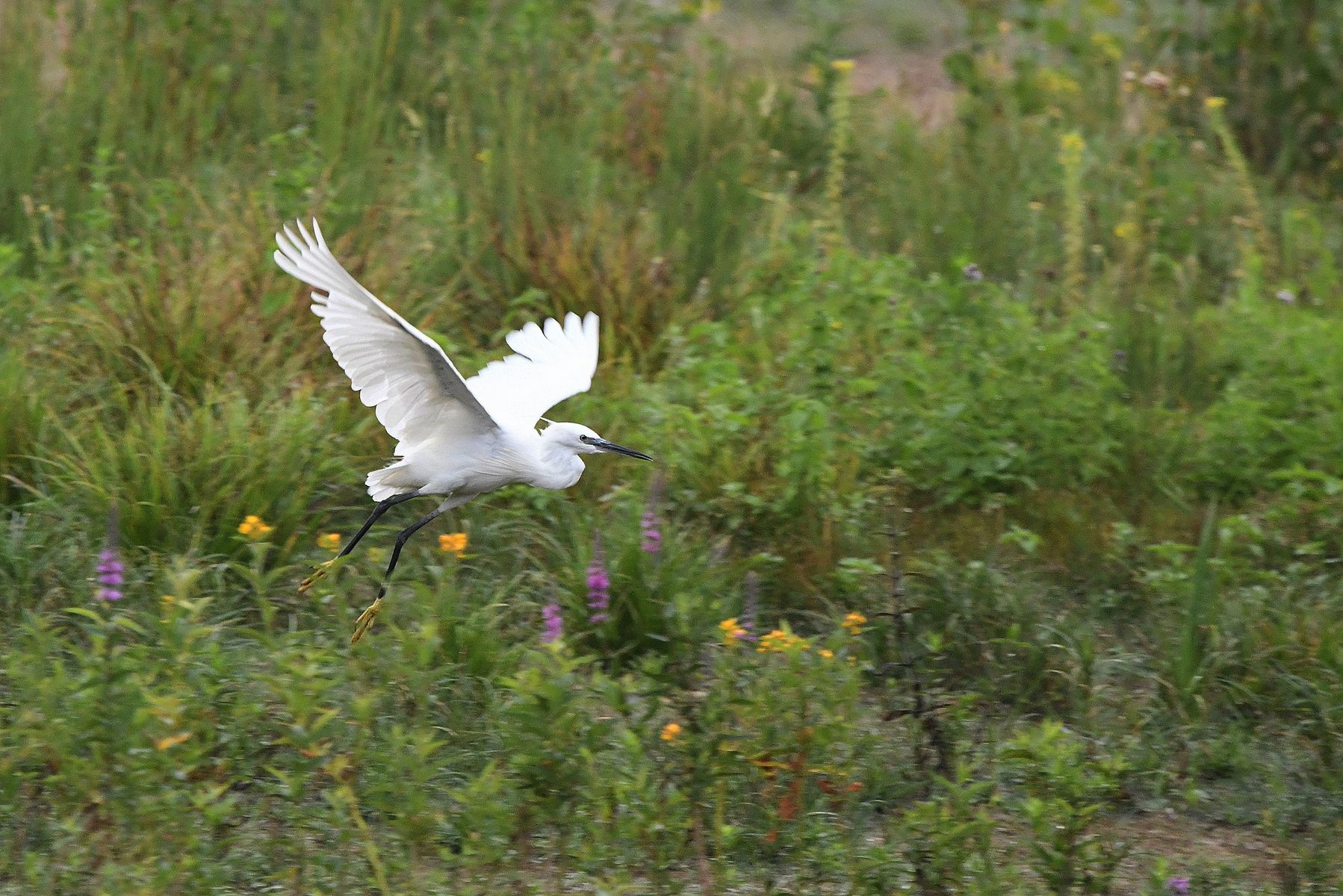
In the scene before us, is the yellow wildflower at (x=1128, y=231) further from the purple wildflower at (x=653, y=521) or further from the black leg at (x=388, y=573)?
the black leg at (x=388, y=573)

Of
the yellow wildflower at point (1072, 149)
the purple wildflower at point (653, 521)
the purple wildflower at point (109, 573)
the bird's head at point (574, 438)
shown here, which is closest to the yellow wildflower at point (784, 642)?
the purple wildflower at point (653, 521)

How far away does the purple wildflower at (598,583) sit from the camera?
416 cm

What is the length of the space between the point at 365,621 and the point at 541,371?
1.04m

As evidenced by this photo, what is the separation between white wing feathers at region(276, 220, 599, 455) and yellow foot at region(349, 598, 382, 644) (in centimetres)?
49

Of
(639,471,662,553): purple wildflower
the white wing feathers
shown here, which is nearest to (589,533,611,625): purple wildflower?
(639,471,662,553): purple wildflower

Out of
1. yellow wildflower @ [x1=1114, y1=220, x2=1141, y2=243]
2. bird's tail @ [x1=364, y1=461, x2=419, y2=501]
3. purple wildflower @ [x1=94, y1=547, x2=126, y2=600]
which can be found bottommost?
yellow wildflower @ [x1=1114, y1=220, x2=1141, y2=243]

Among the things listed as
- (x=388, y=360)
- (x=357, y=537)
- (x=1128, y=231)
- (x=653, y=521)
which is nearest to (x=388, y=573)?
(x=357, y=537)

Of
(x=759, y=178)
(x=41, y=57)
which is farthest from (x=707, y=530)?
(x=41, y=57)

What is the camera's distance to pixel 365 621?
4.29m

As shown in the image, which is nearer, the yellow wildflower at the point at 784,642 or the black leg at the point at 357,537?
the yellow wildflower at the point at 784,642

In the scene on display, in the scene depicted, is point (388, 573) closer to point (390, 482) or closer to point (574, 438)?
point (390, 482)

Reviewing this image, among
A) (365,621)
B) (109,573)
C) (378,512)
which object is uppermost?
(109,573)

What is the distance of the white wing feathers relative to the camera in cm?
391

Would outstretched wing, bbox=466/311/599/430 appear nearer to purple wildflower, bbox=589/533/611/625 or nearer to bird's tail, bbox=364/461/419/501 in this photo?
bird's tail, bbox=364/461/419/501
